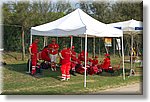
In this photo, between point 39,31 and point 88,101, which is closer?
point 88,101

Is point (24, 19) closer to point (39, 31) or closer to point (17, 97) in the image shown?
point (39, 31)

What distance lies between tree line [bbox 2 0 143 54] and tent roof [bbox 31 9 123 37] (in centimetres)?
376

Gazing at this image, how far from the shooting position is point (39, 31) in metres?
10.7

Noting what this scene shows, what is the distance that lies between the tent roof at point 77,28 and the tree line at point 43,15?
3760 mm

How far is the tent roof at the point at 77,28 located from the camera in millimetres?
9084

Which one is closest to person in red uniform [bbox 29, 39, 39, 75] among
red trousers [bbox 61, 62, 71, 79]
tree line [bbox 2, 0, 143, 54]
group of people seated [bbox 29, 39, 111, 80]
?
group of people seated [bbox 29, 39, 111, 80]

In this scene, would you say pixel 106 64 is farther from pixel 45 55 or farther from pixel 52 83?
pixel 52 83

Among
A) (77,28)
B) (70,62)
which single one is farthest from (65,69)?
(77,28)

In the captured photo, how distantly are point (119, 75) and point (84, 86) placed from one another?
124 inches

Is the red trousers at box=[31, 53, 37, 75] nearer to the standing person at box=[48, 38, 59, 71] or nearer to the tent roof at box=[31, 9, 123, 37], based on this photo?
the tent roof at box=[31, 9, 123, 37]

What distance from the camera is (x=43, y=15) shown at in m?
17.1

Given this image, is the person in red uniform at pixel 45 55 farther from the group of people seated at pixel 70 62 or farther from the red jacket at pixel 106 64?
the red jacket at pixel 106 64

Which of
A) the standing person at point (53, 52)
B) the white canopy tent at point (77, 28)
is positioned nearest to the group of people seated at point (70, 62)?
the standing person at point (53, 52)

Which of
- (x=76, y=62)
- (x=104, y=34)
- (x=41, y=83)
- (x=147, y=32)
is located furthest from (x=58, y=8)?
(x=147, y=32)
